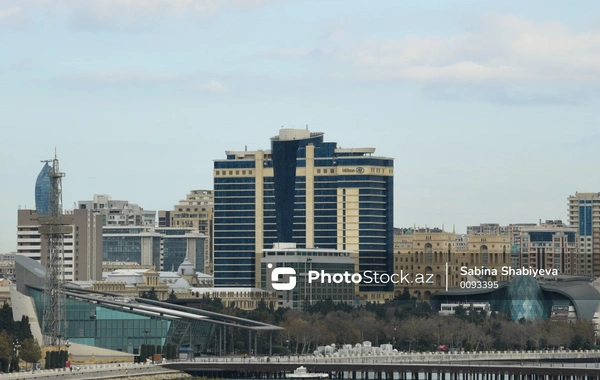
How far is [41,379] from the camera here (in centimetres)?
18850

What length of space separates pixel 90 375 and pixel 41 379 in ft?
33.5

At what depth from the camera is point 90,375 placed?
650 ft

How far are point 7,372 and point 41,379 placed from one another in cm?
1180

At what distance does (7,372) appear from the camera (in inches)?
7844

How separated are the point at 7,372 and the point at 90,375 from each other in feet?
28.3
